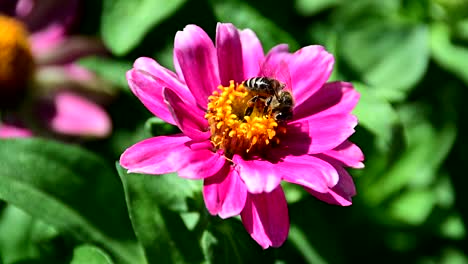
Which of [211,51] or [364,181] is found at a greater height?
[211,51]

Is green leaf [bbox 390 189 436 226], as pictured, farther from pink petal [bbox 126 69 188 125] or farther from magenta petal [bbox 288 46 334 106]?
pink petal [bbox 126 69 188 125]

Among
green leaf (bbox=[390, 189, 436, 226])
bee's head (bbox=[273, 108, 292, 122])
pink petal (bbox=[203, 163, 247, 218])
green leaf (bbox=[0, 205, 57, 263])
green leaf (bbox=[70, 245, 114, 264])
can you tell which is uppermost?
bee's head (bbox=[273, 108, 292, 122])

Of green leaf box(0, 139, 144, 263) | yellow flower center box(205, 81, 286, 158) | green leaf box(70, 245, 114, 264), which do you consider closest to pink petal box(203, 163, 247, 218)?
yellow flower center box(205, 81, 286, 158)

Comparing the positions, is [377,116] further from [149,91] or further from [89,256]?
[89,256]

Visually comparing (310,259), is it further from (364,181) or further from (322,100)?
(322,100)

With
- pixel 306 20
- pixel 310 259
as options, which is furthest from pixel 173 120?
pixel 306 20

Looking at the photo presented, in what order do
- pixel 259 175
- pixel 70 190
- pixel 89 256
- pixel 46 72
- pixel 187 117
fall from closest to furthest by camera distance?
1. pixel 259 175
2. pixel 187 117
3. pixel 89 256
4. pixel 70 190
5. pixel 46 72

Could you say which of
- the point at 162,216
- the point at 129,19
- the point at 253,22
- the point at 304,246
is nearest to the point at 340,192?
the point at 162,216
